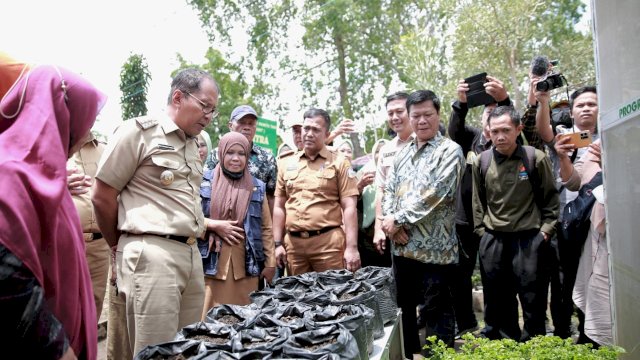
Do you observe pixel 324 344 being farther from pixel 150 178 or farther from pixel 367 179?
pixel 367 179

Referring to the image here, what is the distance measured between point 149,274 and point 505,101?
10.7 ft

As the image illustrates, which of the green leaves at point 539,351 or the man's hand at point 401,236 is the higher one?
the man's hand at point 401,236

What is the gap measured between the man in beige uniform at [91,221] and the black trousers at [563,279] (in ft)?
11.7

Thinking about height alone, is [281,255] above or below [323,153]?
below

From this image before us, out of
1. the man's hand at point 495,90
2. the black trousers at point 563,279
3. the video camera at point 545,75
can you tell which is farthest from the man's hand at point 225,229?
the video camera at point 545,75

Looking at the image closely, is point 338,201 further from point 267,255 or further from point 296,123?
point 296,123

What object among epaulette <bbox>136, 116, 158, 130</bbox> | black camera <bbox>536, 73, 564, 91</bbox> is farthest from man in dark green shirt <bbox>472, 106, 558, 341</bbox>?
epaulette <bbox>136, 116, 158, 130</bbox>

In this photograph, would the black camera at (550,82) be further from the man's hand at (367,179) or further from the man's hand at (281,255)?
the man's hand at (281,255)

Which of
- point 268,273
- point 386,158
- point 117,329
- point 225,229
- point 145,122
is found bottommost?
point 117,329

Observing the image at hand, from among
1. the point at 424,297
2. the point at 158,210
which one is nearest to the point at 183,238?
the point at 158,210

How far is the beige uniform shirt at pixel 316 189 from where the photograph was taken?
4.34 m

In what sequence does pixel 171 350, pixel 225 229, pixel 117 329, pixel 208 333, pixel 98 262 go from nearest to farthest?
1. pixel 171 350
2. pixel 208 333
3. pixel 117 329
4. pixel 225 229
5. pixel 98 262

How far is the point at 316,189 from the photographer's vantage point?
14.4 ft

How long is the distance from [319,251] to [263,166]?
0.95m
